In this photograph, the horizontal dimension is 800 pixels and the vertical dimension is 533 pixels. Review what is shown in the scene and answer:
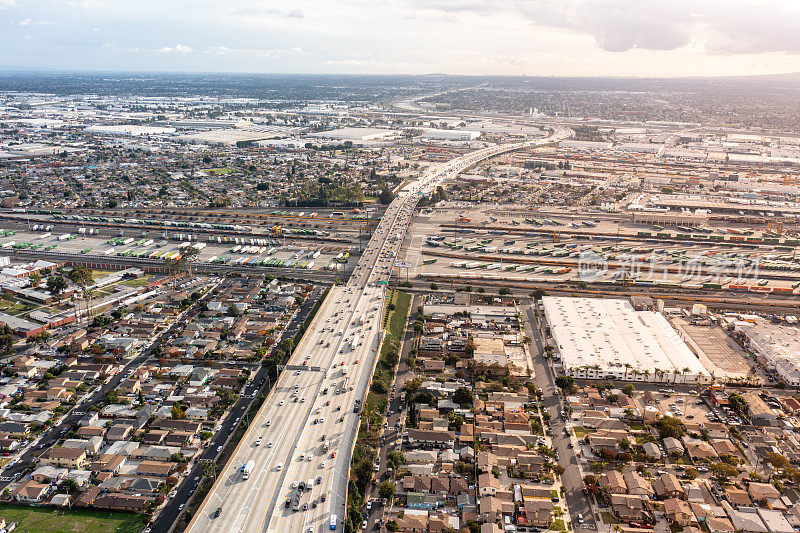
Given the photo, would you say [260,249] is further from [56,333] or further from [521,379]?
[521,379]

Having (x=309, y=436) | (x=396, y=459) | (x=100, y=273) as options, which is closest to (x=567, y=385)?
(x=396, y=459)

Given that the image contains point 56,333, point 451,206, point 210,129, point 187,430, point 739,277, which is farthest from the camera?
point 210,129

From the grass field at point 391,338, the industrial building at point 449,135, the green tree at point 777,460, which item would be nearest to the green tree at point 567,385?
the green tree at point 777,460

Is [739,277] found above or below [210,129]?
below

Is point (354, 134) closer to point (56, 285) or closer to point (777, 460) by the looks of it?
point (56, 285)

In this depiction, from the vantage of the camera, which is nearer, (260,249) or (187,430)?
(187,430)

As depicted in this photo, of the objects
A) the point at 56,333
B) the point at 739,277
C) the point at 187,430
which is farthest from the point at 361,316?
the point at 739,277

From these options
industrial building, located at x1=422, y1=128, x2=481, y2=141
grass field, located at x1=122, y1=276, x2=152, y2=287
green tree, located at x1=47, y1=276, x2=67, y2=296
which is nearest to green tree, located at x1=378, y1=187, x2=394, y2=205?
grass field, located at x1=122, y1=276, x2=152, y2=287

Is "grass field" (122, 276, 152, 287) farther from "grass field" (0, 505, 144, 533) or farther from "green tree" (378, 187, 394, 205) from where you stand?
"green tree" (378, 187, 394, 205)
